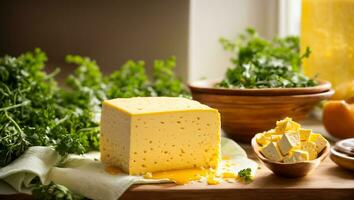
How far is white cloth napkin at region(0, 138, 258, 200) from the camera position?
37.4 inches

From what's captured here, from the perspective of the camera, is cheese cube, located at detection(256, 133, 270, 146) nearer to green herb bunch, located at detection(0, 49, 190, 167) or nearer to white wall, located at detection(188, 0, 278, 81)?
green herb bunch, located at detection(0, 49, 190, 167)

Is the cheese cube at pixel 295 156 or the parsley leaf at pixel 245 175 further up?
the cheese cube at pixel 295 156

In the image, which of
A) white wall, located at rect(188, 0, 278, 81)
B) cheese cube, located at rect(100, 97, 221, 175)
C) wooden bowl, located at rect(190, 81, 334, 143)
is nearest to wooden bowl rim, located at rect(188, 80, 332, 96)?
wooden bowl, located at rect(190, 81, 334, 143)

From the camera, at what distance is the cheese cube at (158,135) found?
39.1 inches

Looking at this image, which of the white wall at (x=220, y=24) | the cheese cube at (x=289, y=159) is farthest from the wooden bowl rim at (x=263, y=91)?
the white wall at (x=220, y=24)

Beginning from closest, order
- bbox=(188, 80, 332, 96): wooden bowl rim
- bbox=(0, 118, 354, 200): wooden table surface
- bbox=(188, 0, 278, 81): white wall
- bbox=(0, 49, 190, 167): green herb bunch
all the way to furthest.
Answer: bbox=(0, 118, 354, 200): wooden table surface < bbox=(0, 49, 190, 167): green herb bunch < bbox=(188, 80, 332, 96): wooden bowl rim < bbox=(188, 0, 278, 81): white wall

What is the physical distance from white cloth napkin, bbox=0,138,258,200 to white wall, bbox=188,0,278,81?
2.57 feet

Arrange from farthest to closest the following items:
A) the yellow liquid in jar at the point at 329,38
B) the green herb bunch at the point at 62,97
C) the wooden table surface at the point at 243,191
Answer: the yellow liquid in jar at the point at 329,38 → the green herb bunch at the point at 62,97 → the wooden table surface at the point at 243,191

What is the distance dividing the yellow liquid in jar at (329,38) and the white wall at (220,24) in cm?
35

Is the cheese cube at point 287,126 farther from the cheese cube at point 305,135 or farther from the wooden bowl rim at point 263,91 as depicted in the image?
the wooden bowl rim at point 263,91

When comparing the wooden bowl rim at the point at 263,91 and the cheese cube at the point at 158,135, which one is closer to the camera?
the cheese cube at the point at 158,135

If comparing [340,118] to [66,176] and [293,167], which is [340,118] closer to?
[293,167]

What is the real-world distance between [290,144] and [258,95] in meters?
0.26

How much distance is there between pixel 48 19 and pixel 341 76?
2.71 ft
